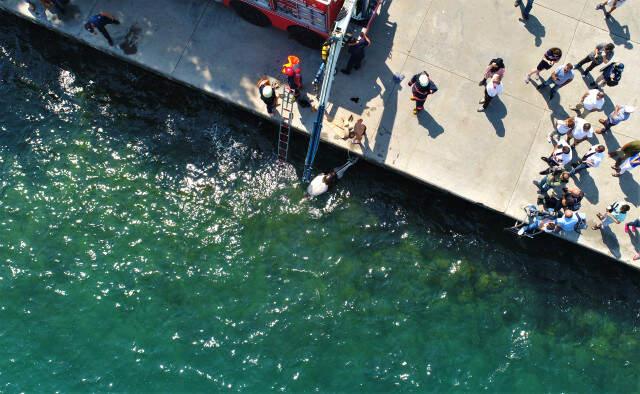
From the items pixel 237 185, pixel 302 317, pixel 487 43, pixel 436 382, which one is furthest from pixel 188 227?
pixel 487 43

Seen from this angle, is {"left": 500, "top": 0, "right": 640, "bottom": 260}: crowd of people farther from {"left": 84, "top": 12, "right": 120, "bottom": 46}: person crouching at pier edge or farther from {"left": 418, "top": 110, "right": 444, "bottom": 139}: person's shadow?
{"left": 84, "top": 12, "right": 120, "bottom": 46}: person crouching at pier edge

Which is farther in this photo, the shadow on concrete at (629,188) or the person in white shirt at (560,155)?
the shadow on concrete at (629,188)

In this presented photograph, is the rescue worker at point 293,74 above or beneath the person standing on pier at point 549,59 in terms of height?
beneath

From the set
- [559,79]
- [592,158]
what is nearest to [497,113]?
[559,79]

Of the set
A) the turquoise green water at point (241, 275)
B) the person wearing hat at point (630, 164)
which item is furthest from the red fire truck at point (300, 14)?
the person wearing hat at point (630, 164)

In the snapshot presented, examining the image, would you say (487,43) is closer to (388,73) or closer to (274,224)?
(388,73)

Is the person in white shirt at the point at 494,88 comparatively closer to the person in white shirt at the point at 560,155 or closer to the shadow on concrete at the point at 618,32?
the person in white shirt at the point at 560,155

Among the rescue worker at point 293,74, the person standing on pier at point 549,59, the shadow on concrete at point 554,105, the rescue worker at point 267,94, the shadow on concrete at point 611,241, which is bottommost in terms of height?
the shadow on concrete at point 611,241
